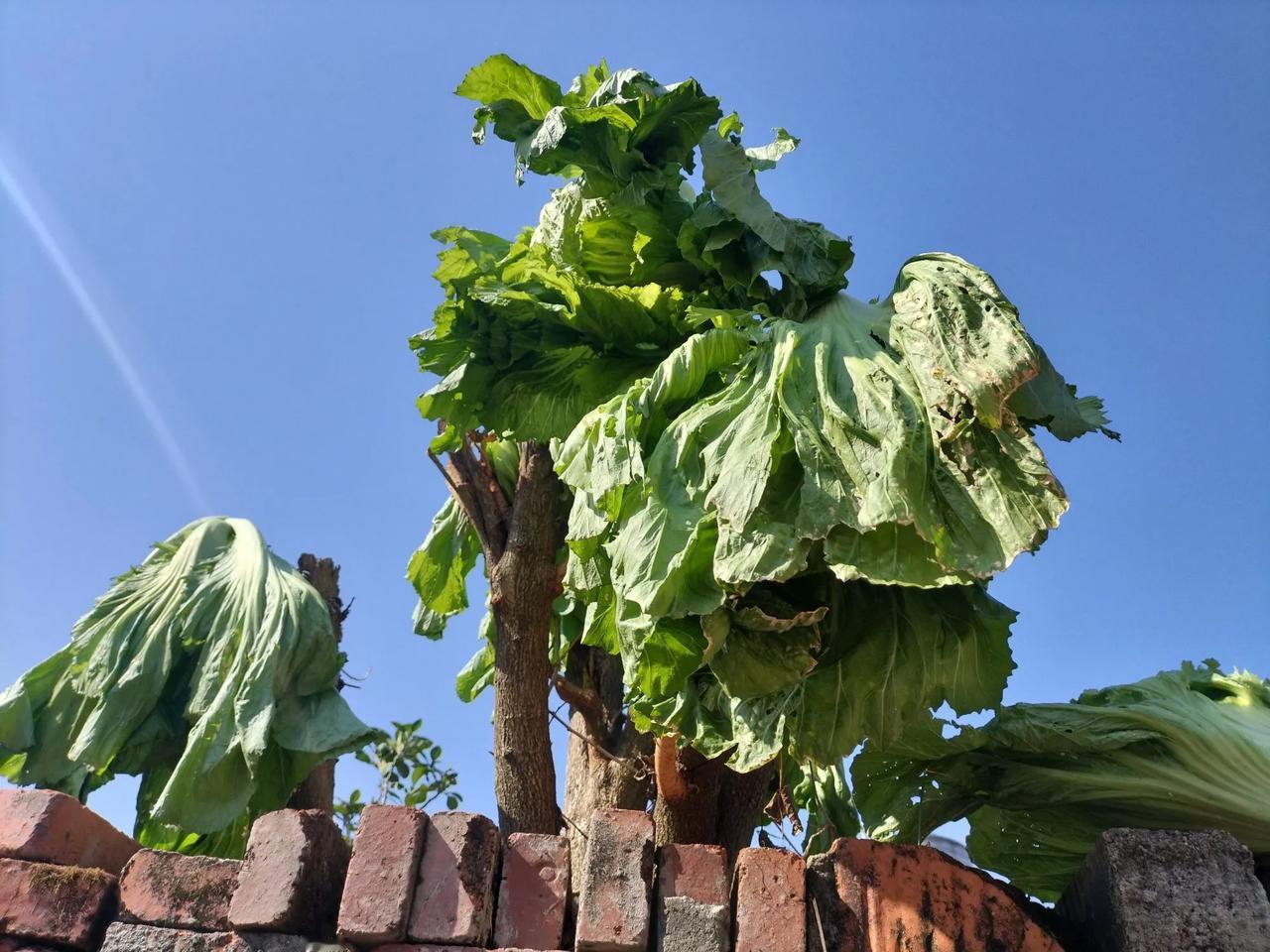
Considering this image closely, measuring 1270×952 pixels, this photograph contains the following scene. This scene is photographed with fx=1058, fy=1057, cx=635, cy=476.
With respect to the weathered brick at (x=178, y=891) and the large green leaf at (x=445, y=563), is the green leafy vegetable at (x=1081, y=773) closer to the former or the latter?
the weathered brick at (x=178, y=891)

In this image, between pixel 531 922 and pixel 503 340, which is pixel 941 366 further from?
pixel 531 922

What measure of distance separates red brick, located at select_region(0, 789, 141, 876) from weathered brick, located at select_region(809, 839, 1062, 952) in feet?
7.56

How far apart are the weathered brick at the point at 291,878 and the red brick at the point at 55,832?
2.10 feet

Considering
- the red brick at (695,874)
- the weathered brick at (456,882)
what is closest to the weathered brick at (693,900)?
the red brick at (695,874)

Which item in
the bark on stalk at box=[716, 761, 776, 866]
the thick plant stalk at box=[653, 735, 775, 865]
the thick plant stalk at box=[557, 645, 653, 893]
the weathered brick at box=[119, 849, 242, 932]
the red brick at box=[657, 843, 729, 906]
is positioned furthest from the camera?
the thick plant stalk at box=[557, 645, 653, 893]

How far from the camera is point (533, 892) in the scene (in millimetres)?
3057

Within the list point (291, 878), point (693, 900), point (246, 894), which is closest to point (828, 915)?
point (693, 900)

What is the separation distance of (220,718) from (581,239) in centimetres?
226

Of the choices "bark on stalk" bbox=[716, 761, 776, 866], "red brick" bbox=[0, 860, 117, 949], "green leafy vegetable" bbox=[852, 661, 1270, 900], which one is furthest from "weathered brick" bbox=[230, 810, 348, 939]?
"green leafy vegetable" bbox=[852, 661, 1270, 900]

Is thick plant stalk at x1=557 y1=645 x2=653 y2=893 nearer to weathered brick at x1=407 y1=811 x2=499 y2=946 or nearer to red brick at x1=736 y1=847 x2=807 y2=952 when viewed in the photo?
weathered brick at x1=407 y1=811 x2=499 y2=946

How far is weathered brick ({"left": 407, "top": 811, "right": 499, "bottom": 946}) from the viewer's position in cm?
296

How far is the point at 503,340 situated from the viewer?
360 cm

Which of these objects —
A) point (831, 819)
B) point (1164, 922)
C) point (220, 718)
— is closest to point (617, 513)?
point (1164, 922)

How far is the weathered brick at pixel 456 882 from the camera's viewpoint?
9.71 feet
